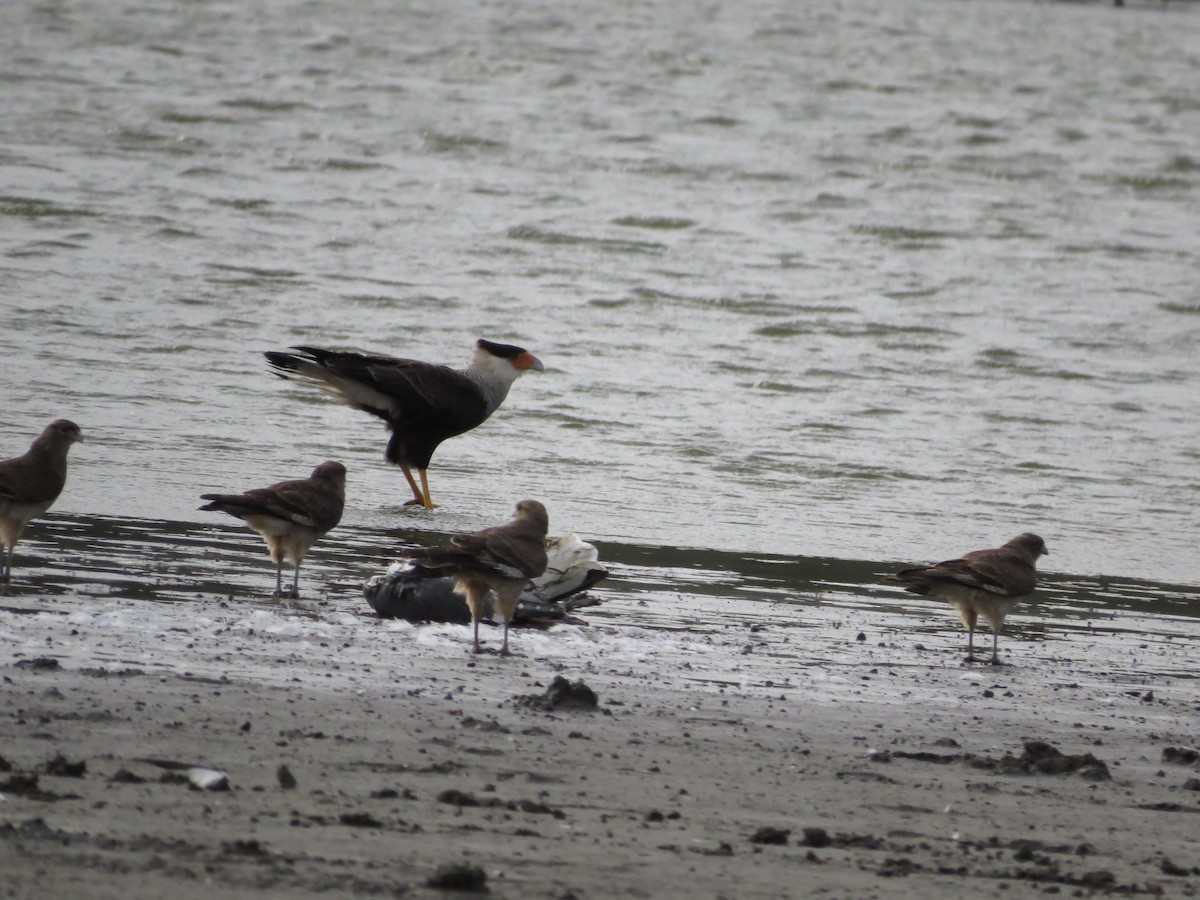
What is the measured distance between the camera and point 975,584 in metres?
6.70

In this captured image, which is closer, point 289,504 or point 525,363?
point 289,504

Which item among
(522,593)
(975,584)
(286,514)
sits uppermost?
(286,514)

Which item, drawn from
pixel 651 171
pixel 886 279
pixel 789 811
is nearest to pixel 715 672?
pixel 789 811

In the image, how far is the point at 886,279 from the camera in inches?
802

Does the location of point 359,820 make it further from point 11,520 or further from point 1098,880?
point 11,520

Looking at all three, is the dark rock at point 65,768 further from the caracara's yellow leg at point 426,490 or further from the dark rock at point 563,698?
the caracara's yellow leg at point 426,490

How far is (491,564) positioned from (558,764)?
65.8 inches

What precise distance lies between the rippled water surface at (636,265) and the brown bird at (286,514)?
0.31 meters

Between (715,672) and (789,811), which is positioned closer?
(789,811)

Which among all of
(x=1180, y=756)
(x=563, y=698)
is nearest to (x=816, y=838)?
(x=563, y=698)

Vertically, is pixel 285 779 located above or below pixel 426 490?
above

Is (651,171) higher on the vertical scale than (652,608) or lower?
higher

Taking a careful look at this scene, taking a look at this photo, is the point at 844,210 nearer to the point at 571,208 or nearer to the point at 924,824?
the point at 571,208

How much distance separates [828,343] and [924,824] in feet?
44.3
